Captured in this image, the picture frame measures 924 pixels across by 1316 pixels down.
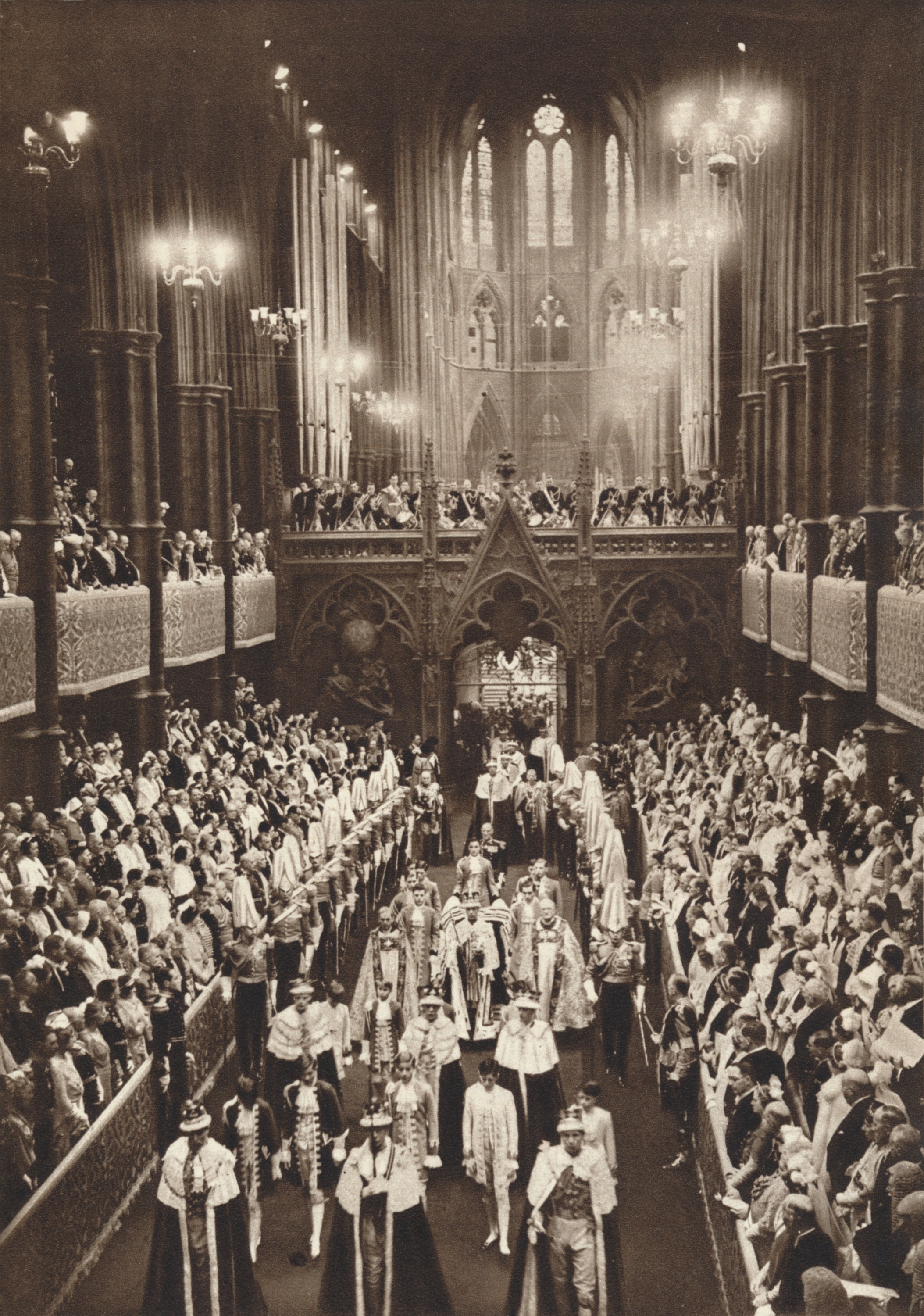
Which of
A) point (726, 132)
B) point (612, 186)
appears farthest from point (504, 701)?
point (612, 186)

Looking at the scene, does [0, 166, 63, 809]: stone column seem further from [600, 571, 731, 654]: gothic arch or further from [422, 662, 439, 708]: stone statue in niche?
[600, 571, 731, 654]: gothic arch

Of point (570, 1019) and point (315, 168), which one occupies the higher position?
point (315, 168)

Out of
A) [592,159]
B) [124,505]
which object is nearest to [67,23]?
[124,505]

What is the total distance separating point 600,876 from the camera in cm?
1662

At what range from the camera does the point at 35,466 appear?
1478cm

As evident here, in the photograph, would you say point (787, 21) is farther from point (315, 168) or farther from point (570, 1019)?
point (315, 168)

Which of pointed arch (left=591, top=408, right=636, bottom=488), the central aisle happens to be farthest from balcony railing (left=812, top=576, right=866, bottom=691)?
pointed arch (left=591, top=408, right=636, bottom=488)

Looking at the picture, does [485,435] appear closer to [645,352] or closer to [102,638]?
[645,352]

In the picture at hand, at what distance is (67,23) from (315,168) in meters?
16.6

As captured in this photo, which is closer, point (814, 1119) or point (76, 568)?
point (814, 1119)

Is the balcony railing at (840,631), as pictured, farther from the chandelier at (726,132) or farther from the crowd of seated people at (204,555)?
the crowd of seated people at (204,555)

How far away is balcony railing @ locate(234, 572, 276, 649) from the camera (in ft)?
81.1

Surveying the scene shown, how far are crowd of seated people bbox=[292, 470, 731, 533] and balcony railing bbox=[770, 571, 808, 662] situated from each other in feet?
17.7

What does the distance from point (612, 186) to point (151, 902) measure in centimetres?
3878
